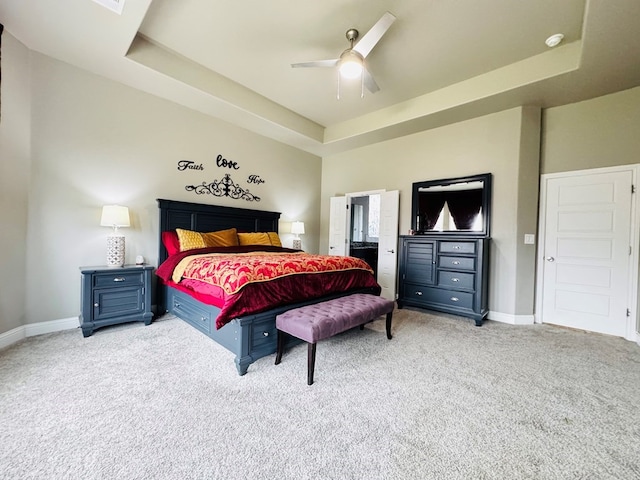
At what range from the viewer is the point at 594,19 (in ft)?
7.04

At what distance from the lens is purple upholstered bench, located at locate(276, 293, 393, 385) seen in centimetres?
199

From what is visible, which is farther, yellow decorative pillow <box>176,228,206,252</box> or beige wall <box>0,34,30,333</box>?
yellow decorative pillow <box>176,228,206,252</box>

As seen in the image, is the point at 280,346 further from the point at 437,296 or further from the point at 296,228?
the point at 296,228

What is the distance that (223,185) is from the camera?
438 centimetres

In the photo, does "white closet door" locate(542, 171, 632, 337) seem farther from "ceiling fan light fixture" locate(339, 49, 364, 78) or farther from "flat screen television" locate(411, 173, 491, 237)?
"ceiling fan light fixture" locate(339, 49, 364, 78)

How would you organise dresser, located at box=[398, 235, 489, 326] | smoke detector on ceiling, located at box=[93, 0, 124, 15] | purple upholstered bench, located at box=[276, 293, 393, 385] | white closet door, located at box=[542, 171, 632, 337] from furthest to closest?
1. dresser, located at box=[398, 235, 489, 326]
2. white closet door, located at box=[542, 171, 632, 337]
3. smoke detector on ceiling, located at box=[93, 0, 124, 15]
4. purple upholstered bench, located at box=[276, 293, 393, 385]

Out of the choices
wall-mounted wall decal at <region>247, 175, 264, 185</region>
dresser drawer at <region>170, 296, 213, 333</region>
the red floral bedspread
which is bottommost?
dresser drawer at <region>170, 296, 213, 333</region>

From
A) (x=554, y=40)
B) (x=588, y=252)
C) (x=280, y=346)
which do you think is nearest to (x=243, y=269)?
(x=280, y=346)

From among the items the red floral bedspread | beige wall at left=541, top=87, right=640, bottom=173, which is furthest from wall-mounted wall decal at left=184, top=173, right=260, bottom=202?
beige wall at left=541, top=87, right=640, bottom=173

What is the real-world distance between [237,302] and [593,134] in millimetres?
4585

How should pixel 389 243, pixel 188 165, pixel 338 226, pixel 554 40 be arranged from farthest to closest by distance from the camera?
1. pixel 338 226
2. pixel 389 243
3. pixel 188 165
4. pixel 554 40

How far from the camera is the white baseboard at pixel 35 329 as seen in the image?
2.51 meters

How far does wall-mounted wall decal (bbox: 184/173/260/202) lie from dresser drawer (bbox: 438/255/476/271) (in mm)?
3297

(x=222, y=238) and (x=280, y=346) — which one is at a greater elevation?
(x=222, y=238)
